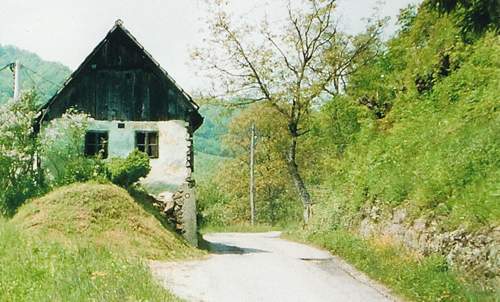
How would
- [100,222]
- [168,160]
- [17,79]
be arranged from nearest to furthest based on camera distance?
[100,222]
[168,160]
[17,79]

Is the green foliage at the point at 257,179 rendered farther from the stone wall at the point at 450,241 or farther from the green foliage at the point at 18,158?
the stone wall at the point at 450,241

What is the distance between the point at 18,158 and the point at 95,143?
3.14 meters

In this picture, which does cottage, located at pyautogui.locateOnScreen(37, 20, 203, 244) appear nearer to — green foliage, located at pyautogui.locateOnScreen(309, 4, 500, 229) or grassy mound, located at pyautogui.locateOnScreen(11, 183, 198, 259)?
grassy mound, located at pyautogui.locateOnScreen(11, 183, 198, 259)

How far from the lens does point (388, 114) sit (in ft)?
77.8

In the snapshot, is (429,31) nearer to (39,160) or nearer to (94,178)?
(94,178)

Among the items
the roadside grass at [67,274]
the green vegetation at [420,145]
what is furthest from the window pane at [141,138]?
the green vegetation at [420,145]

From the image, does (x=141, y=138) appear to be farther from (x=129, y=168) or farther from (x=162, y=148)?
(x=129, y=168)

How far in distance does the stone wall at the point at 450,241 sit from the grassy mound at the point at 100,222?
7.36 meters

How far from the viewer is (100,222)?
18031mm

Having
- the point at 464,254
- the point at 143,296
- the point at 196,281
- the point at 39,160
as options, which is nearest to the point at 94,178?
the point at 39,160

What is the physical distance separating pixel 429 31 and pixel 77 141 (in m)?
16.1

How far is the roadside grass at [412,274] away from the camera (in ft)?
33.3

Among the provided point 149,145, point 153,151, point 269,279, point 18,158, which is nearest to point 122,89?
point 149,145

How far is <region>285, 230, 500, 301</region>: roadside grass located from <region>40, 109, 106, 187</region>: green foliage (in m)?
10.7
